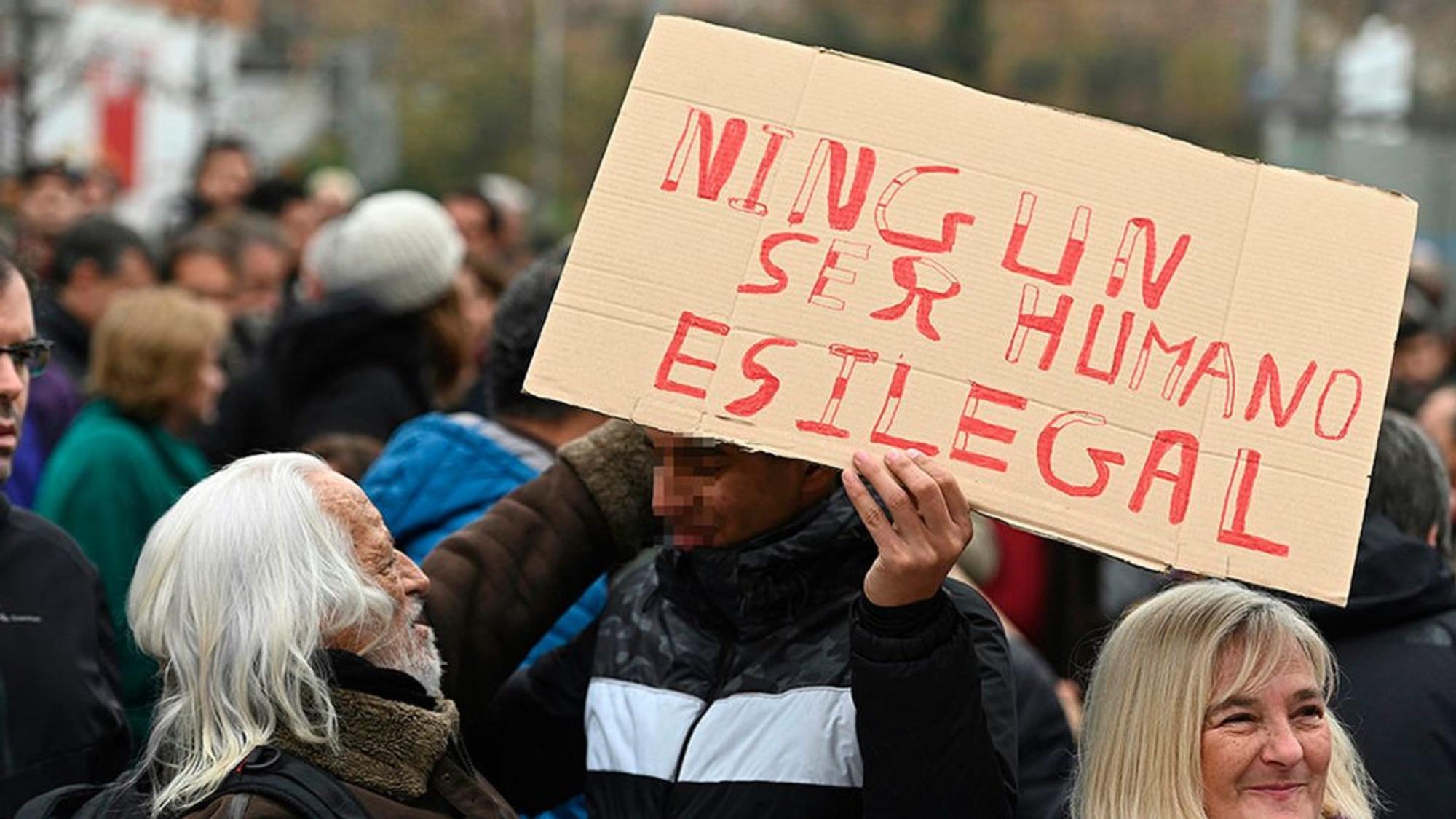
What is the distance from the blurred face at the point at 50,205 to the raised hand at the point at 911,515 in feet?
23.0

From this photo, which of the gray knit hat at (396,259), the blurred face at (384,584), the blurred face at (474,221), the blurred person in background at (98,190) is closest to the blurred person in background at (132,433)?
the gray knit hat at (396,259)

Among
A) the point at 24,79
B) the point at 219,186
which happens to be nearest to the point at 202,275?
the point at 219,186

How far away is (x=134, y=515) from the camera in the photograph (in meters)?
5.45

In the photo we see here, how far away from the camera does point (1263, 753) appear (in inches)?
119

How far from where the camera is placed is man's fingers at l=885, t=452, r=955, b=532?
2.74 meters

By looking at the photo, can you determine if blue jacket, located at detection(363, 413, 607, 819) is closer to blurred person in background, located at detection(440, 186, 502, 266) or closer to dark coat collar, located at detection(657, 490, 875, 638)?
dark coat collar, located at detection(657, 490, 875, 638)

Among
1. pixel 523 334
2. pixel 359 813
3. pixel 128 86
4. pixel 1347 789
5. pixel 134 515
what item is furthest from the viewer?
pixel 128 86

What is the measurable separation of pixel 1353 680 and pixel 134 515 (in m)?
3.19

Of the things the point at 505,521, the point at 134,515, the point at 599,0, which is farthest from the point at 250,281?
the point at 599,0

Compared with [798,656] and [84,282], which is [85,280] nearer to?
[84,282]

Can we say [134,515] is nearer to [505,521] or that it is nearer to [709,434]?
[505,521]

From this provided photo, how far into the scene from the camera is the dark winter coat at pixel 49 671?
358 cm

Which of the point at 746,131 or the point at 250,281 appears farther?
the point at 250,281

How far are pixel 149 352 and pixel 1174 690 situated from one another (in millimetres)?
3540
